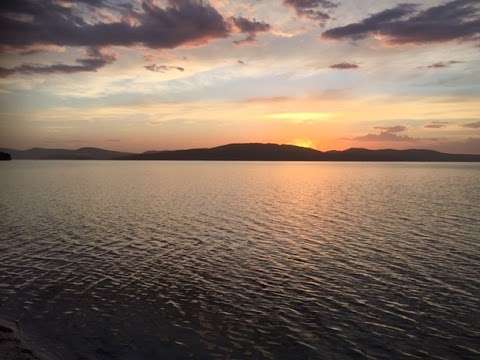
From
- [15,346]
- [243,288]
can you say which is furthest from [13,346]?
[243,288]

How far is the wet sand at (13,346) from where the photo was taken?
63.8 ft

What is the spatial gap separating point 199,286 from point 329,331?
11.0 meters

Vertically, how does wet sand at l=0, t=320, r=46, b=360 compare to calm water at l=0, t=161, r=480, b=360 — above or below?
above

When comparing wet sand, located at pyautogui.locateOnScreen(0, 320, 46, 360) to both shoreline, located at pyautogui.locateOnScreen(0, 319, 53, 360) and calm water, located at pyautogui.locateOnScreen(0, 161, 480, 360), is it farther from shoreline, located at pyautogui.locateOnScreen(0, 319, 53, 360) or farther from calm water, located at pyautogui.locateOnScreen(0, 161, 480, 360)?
calm water, located at pyautogui.locateOnScreen(0, 161, 480, 360)

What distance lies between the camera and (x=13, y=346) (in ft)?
67.9

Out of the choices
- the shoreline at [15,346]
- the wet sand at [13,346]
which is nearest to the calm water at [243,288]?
the shoreline at [15,346]

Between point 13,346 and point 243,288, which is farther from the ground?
point 13,346

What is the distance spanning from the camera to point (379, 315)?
25641mm

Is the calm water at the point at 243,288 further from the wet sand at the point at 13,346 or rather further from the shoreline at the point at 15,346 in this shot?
the wet sand at the point at 13,346

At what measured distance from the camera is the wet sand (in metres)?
19.5

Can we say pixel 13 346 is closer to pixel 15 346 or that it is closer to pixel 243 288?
pixel 15 346

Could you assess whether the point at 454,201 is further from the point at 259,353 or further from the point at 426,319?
the point at 259,353

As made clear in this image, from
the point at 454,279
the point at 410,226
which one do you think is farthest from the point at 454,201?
the point at 454,279

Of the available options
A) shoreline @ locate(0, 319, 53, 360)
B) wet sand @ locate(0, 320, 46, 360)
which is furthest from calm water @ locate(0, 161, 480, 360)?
wet sand @ locate(0, 320, 46, 360)
